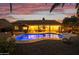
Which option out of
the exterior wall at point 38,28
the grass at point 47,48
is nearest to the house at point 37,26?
the exterior wall at point 38,28

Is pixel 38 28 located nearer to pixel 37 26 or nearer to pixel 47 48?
pixel 37 26

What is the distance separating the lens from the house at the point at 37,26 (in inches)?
179

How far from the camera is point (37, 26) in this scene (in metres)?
4.55

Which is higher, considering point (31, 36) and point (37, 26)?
point (37, 26)

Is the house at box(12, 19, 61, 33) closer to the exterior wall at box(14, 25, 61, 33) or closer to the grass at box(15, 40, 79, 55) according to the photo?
the exterior wall at box(14, 25, 61, 33)

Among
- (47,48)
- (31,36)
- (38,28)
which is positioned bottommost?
(47,48)

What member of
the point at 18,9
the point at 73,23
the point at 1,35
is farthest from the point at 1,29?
the point at 73,23

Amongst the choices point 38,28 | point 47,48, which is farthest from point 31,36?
point 47,48

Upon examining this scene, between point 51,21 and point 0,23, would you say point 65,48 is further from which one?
point 0,23

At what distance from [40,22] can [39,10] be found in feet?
0.57

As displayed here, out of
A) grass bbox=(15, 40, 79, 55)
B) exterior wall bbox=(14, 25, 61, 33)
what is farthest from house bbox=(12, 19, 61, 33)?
grass bbox=(15, 40, 79, 55)

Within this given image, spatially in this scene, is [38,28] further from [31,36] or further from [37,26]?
[31,36]

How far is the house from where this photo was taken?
4547 millimetres

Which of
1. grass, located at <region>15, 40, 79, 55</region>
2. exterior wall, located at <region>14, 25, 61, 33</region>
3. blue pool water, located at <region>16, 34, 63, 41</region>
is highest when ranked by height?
exterior wall, located at <region>14, 25, 61, 33</region>
